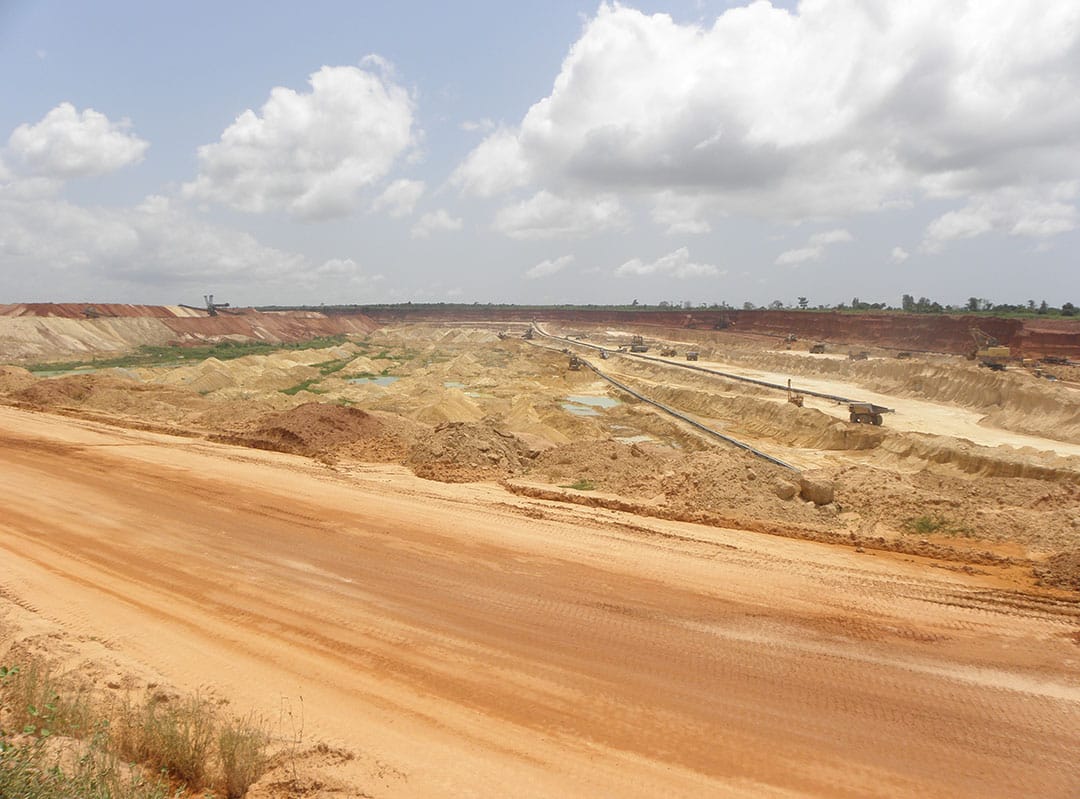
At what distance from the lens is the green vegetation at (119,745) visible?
14.3 ft

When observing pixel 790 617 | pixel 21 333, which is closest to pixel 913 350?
pixel 790 617

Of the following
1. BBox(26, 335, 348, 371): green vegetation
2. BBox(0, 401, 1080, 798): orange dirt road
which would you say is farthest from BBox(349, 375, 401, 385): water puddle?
BBox(0, 401, 1080, 798): orange dirt road

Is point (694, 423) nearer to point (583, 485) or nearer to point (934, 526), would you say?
point (583, 485)

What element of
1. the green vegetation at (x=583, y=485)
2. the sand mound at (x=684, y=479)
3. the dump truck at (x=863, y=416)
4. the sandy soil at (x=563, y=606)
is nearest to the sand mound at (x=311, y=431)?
the sandy soil at (x=563, y=606)

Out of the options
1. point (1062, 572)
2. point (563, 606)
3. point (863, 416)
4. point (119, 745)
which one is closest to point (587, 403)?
point (863, 416)

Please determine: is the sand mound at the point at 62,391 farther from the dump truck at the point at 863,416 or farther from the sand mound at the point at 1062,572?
the dump truck at the point at 863,416

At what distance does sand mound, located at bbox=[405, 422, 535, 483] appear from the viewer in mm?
18250

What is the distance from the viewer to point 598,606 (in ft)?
30.2

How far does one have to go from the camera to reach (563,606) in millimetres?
9164

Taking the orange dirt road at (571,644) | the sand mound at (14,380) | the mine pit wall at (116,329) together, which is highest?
the mine pit wall at (116,329)

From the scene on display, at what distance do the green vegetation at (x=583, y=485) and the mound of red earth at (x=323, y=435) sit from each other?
651 cm

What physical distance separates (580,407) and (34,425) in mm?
27720

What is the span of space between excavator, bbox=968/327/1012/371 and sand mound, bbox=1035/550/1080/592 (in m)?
32.2

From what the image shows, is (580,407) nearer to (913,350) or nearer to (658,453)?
(658,453)
